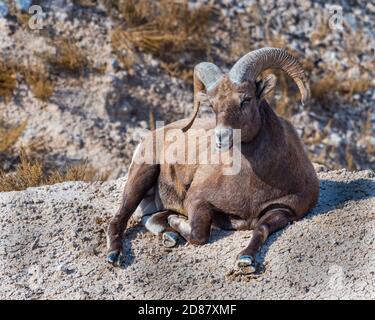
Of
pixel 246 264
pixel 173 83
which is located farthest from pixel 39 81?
pixel 246 264

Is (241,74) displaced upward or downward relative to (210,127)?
upward

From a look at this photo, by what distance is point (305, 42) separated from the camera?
1459 cm

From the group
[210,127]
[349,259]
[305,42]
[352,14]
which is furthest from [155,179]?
[352,14]

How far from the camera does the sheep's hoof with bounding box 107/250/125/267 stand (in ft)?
23.5

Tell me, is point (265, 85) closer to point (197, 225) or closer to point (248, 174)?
point (248, 174)

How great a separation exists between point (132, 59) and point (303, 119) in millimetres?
2734

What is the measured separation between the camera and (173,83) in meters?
13.6

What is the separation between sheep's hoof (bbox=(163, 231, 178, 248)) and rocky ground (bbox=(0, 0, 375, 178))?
4546 mm

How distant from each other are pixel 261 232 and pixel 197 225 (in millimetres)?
566

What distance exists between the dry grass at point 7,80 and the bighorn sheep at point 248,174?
553 centimetres

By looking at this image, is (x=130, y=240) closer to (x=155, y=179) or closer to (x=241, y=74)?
(x=155, y=179)

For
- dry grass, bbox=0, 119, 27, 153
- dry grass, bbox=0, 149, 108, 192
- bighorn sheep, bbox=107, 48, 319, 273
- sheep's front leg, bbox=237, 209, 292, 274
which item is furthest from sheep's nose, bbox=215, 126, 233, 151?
dry grass, bbox=0, 119, 27, 153

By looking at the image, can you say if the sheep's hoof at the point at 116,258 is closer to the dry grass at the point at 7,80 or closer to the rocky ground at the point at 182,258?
the rocky ground at the point at 182,258

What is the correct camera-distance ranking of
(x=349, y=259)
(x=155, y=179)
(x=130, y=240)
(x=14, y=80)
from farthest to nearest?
(x=14, y=80)
(x=155, y=179)
(x=130, y=240)
(x=349, y=259)
